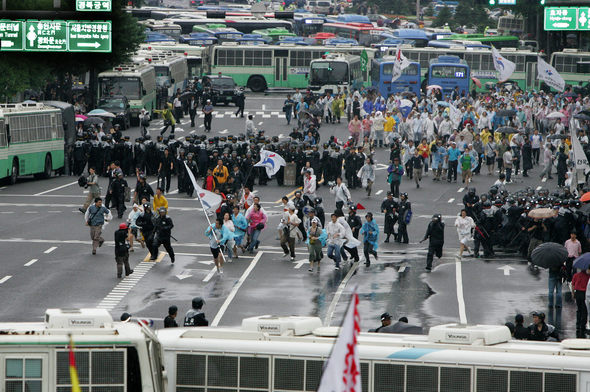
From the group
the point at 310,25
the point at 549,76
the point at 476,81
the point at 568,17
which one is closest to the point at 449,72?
the point at 476,81

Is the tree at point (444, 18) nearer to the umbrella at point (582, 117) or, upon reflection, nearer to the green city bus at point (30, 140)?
the umbrella at point (582, 117)

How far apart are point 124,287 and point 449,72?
42.3 m

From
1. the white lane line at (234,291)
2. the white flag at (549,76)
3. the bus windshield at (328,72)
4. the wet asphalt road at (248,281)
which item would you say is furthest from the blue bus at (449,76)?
the white lane line at (234,291)

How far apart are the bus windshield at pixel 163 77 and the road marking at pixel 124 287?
35.7 metres

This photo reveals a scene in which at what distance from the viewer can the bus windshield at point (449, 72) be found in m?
65.3

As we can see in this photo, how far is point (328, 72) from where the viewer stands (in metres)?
66.9

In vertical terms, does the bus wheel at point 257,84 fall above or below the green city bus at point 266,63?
below

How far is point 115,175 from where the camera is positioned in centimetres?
3403

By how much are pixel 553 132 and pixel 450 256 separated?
1756cm

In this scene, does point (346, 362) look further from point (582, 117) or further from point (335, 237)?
point (582, 117)

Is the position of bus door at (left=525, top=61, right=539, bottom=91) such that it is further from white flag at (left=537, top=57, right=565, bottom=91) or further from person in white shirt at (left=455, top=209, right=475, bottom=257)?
person in white shirt at (left=455, top=209, right=475, bottom=257)

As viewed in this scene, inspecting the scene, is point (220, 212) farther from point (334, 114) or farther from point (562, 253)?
point (334, 114)

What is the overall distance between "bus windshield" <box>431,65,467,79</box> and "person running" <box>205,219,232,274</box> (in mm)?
38512

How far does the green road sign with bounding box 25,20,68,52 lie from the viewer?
97.6 feet
